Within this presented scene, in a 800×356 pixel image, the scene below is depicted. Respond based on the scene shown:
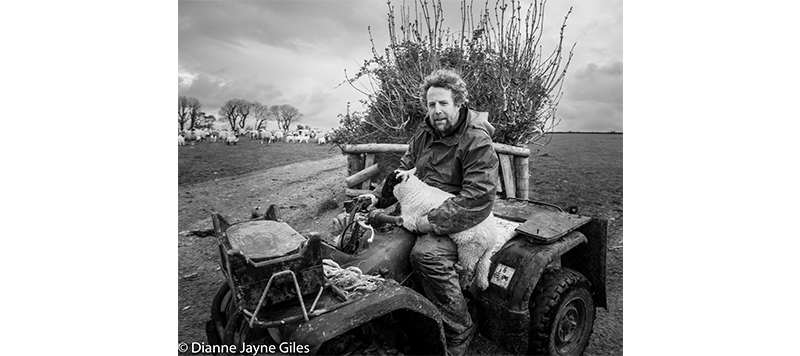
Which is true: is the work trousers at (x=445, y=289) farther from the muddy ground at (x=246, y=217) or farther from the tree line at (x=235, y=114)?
the tree line at (x=235, y=114)

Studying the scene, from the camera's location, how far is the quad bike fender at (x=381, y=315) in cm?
149

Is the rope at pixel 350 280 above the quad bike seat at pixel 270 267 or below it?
below

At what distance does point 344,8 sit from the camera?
3125 millimetres

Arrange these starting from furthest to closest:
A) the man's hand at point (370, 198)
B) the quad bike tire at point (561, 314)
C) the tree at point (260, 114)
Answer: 1. the tree at point (260, 114)
2. the man's hand at point (370, 198)
3. the quad bike tire at point (561, 314)

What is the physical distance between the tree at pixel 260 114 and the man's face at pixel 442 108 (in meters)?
1.67

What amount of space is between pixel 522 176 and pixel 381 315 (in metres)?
3.98

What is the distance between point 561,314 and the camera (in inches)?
97.7

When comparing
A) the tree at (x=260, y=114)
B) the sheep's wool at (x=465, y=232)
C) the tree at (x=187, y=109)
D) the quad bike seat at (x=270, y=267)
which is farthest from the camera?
the tree at (x=260, y=114)

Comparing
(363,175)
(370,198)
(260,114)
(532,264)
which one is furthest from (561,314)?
(363,175)

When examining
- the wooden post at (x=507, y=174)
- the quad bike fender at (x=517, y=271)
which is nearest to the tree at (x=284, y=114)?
the quad bike fender at (x=517, y=271)

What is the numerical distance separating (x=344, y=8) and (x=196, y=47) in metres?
1.16

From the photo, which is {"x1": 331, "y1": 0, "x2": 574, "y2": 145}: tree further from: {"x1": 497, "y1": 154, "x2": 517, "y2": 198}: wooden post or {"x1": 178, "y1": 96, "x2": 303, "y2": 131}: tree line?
{"x1": 178, "y1": 96, "x2": 303, "y2": 131}: tree line

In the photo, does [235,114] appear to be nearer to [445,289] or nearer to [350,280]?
[350,280]

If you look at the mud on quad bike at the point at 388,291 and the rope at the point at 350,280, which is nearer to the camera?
the mud on quad bike at the point at 388,291
